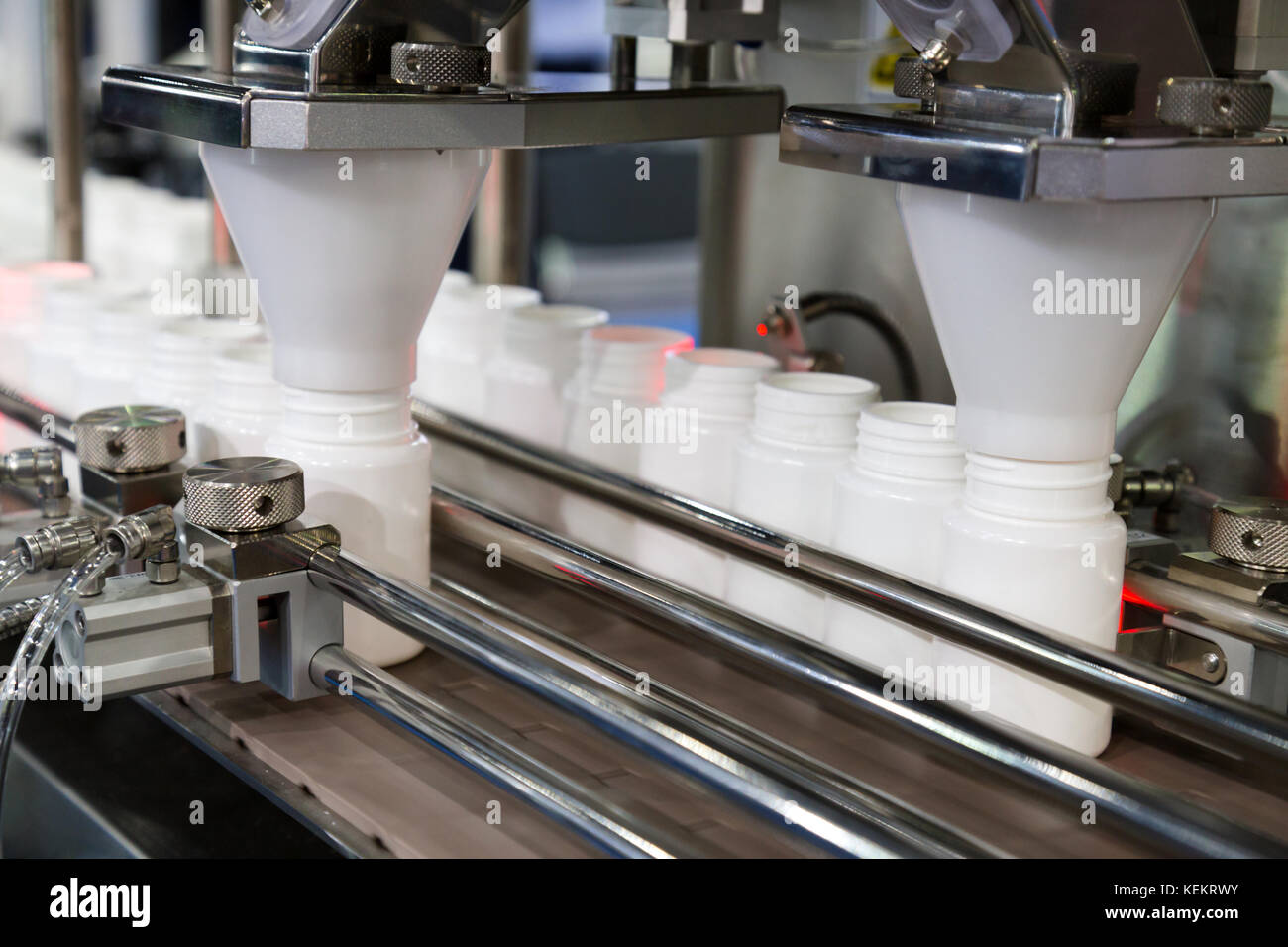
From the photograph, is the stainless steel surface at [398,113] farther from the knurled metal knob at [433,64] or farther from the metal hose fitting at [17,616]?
the metal hose fitting at [17,616]

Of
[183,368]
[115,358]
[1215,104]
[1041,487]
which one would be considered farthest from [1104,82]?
[115,358]

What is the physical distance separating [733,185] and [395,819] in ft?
3.27

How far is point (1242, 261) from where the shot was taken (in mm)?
1129

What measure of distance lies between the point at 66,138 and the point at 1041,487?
157cm

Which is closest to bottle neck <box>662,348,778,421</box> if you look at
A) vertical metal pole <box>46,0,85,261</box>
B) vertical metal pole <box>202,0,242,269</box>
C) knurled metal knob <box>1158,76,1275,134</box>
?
knurled metal knob <box>1158,76,1275,134</box>

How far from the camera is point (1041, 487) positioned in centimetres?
82

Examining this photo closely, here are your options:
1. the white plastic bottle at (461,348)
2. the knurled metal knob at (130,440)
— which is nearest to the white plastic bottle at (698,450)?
the white plastic bottle at (461,348)

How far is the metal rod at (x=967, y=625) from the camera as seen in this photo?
71 cm

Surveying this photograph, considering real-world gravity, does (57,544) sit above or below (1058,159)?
below

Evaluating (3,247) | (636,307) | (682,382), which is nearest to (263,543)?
(682,382)

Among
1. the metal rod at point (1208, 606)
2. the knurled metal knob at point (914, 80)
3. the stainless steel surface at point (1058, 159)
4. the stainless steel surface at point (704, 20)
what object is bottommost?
the metal rod at point (1208, 606)

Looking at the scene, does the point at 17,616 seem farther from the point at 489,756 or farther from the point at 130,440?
the point at 489,756

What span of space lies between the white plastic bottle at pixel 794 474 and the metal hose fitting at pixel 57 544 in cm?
41

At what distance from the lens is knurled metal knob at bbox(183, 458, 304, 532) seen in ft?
2.82
